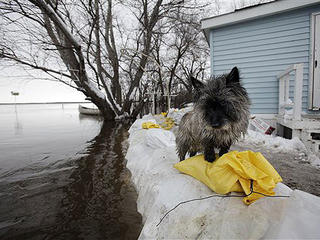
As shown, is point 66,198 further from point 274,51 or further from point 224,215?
point 274,51

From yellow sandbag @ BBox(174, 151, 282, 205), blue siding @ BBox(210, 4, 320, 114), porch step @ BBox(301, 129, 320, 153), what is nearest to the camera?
yellow sandbag @ BBox(174, 151, 282, 205)

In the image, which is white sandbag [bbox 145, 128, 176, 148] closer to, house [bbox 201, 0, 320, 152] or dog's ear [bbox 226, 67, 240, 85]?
dog's ear [bbox 226, 67, 240, 85]

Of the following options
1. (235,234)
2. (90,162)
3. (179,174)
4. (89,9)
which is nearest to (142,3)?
(89,9)

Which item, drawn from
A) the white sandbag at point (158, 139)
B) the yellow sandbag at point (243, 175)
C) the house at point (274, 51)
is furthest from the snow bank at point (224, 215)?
the house at point (274, 51)

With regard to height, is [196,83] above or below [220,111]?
above

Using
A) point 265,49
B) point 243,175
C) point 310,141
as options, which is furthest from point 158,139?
point 265,49

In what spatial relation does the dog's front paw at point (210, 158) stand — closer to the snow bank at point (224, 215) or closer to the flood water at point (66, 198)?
the snow bank at point (224, 215)

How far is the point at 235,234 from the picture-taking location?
1.01m

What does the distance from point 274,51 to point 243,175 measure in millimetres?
5812

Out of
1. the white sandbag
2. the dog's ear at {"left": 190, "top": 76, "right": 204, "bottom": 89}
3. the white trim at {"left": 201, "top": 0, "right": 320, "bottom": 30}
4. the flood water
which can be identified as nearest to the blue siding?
the white trim at {"left": 201, "top": 0, "right": 320, "bottom": 30}

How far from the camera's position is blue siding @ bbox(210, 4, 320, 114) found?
486 cm

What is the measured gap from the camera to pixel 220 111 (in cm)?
162

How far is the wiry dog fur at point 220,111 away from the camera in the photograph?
1.62 meters

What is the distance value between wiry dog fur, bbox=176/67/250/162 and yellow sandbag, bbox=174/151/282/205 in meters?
0.34
